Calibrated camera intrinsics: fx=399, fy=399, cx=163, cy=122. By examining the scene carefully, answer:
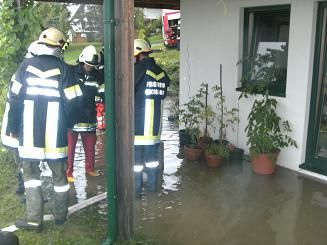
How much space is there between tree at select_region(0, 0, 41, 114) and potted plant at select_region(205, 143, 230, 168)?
124 inches

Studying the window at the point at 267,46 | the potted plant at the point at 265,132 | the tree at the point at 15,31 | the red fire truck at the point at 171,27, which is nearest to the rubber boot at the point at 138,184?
the potted plant at the point at 265,132

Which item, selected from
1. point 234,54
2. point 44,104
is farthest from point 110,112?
point 234,54

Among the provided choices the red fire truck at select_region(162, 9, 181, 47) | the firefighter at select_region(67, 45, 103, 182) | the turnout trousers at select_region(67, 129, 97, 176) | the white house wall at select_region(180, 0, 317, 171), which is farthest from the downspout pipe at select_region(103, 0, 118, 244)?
the red fire truck at select_region(162, 9, 181, 47)

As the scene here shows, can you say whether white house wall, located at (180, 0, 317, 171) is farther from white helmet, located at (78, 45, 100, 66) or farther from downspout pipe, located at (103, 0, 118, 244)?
downspout pipe, located at (103, 0, 118, 244)

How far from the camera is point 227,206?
16.3 feet

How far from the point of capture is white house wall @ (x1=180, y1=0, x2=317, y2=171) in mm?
5754

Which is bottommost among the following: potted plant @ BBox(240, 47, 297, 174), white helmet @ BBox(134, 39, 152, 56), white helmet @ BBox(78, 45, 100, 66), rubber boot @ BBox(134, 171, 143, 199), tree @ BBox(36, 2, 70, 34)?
rubber boot @ BBox(134, 171, 143, 199)

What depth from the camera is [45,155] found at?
13.6ft

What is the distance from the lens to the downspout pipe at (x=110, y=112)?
3691mm

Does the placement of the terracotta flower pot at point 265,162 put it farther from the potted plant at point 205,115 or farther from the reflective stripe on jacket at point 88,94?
the reflective stripe on jacket at point 88,94

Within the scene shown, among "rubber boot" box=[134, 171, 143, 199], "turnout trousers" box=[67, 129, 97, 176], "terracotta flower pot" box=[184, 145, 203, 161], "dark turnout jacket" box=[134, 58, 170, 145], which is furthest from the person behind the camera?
"terracotta flower pot" box=[184, 145, 203, 161]

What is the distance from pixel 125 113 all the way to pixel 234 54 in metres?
3.50

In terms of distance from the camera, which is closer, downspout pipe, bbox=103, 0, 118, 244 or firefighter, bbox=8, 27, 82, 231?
downspout pipe, bbox=103, 0, 118, 244

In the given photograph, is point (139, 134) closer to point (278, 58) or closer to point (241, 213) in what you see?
point (241, 213)
